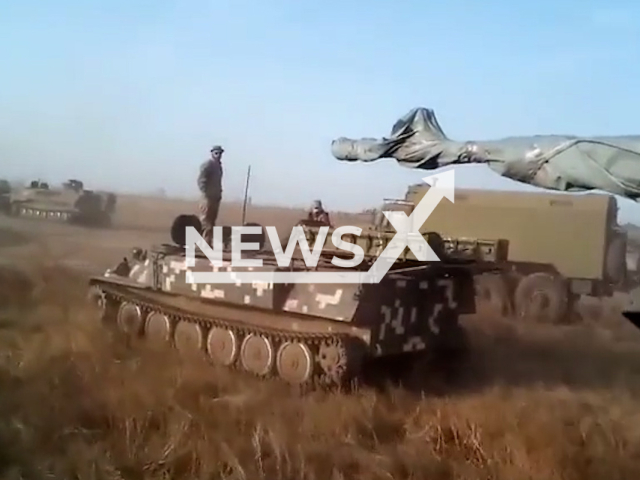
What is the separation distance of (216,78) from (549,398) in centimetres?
176

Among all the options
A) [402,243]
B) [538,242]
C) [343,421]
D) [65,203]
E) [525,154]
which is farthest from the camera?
[65,203]

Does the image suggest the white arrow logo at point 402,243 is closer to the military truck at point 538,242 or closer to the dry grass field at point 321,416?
the military truck at point 538,242

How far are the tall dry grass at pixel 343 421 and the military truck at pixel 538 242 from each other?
4.9 inches

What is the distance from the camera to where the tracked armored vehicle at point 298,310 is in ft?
10.2

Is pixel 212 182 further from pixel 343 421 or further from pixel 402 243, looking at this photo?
pixel 343 421

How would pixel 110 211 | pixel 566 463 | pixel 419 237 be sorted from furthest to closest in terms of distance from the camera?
pixel 110 211, pixel 419 237, pixel 566 463

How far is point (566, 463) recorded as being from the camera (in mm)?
2836

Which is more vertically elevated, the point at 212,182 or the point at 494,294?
the point at 212,182

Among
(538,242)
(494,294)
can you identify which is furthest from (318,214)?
(538,242)

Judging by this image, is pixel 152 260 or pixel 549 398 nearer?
pixel 549 398

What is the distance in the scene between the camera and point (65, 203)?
3.32 metres

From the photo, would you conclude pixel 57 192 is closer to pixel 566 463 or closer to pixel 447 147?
pixel 447 147

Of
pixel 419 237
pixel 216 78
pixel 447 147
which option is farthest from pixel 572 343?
pixel 216 78

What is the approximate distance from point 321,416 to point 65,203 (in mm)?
1379
